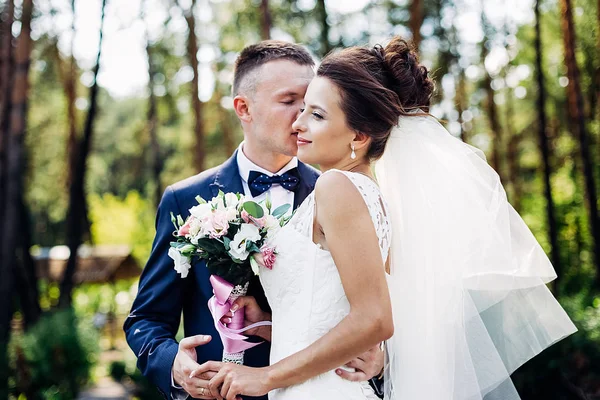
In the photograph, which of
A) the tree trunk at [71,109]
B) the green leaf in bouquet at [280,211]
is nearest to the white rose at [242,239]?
the green leaf in bouquet at [280,211]

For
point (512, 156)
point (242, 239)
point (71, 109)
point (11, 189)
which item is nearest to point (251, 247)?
point (242, 239)

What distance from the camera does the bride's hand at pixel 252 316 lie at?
2.67 metres

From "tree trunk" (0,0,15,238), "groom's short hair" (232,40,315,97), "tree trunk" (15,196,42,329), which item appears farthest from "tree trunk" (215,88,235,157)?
"groom's short hair" (232,40,315,97)

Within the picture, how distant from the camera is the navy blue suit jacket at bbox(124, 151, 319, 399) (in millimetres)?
2861

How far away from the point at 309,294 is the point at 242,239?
334 mm

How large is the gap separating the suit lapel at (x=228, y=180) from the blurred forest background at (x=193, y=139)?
147 centimetres

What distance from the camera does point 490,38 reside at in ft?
76.6

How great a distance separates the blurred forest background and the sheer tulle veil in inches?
90.0

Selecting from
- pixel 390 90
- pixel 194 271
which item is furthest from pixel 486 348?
pixel 194 271

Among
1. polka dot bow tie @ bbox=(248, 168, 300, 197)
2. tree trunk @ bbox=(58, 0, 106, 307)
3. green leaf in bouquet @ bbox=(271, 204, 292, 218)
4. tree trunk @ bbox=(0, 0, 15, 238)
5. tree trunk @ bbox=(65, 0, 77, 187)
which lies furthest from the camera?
tree trunk @ bbox=(65, 0, 77, 187)

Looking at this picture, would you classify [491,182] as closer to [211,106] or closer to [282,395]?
[282,395]

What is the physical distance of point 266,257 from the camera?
2.48 meters

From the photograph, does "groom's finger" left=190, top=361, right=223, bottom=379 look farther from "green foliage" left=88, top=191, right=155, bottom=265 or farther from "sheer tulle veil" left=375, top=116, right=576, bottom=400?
"green foliage" left=88, top=191, right=155, bottom=265

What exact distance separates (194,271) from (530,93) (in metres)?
27.3
